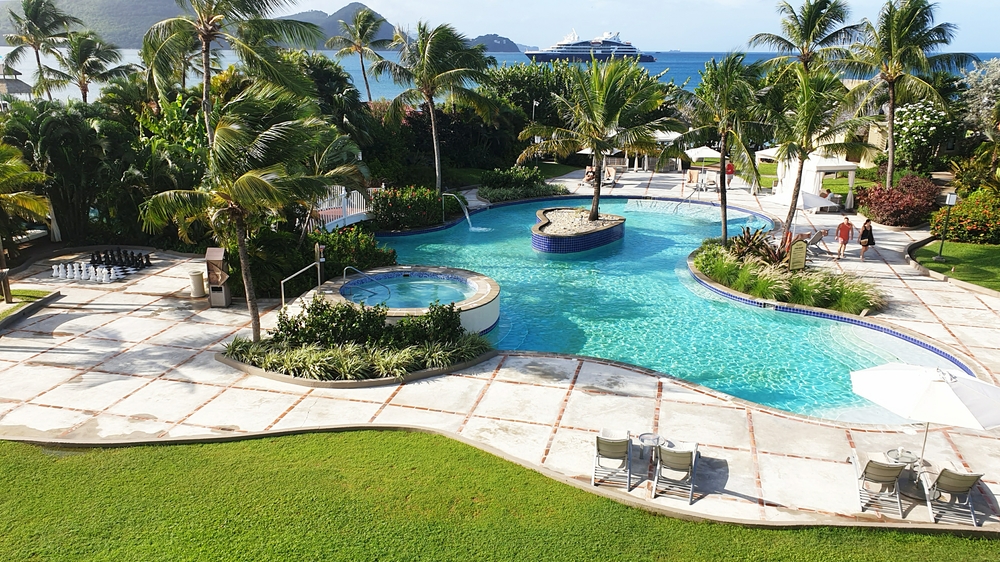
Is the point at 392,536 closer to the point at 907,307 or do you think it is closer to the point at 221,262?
the point at 221,262

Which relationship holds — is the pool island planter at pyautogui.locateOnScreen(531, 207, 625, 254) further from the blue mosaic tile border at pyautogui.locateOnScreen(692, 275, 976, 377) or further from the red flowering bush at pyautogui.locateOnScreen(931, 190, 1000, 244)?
the red flowering bush at pyautogui.locateOnScreen(931, 190, 1000, 244)

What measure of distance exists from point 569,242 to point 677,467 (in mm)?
14568

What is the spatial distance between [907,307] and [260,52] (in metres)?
17.5

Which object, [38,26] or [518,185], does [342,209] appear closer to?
[518,185]

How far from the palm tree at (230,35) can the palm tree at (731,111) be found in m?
11.5

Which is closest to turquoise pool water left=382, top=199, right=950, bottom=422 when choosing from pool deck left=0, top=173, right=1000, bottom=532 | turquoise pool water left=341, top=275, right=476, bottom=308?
pool deck left=0, top=173, right=1000, bottom=532

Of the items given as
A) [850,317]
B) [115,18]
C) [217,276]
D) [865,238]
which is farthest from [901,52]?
[115,18]

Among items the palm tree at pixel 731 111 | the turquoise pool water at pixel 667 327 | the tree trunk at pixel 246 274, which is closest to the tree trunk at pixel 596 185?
the turquoise pool water at pixel 667 327

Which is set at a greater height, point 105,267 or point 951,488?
point 105,267

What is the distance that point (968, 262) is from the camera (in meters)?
20.6

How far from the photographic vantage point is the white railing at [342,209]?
918 inches

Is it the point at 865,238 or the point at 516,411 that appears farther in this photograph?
the point at 865,238

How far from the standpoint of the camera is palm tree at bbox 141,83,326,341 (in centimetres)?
1237

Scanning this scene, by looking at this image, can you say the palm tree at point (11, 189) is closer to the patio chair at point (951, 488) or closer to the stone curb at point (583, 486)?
the stone curb at point (583, 486)
